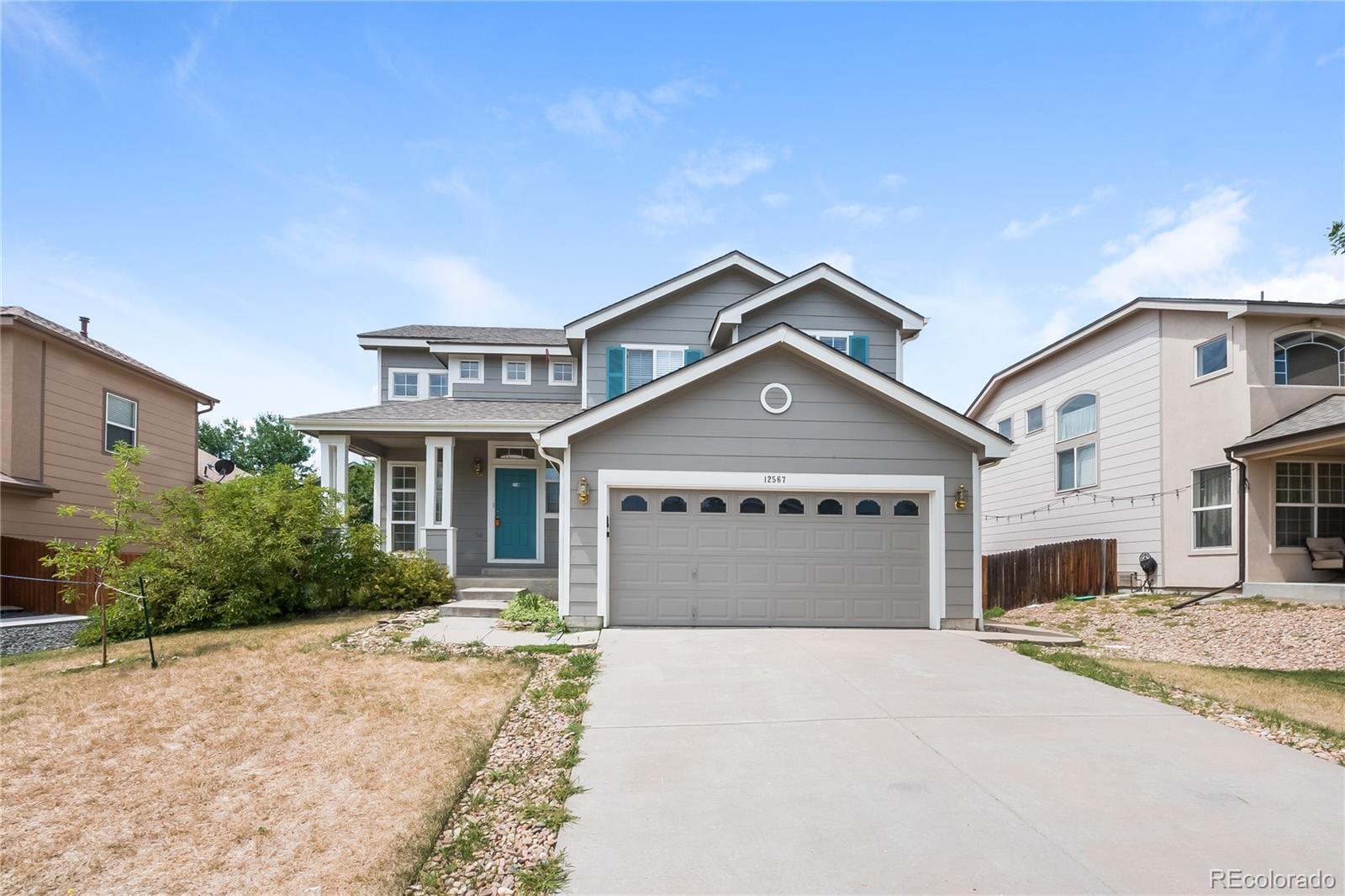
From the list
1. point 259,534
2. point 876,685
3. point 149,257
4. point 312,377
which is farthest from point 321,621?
point 312,377

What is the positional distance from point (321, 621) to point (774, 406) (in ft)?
26.4

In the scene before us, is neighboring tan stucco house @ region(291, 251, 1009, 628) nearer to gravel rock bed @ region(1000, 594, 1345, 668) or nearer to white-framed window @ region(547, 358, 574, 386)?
gravel rock bed @ region(1000, 594, 1345, 668)

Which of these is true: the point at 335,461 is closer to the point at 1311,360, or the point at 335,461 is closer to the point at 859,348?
the point at 859,348

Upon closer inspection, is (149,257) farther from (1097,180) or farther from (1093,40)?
(1097,180)

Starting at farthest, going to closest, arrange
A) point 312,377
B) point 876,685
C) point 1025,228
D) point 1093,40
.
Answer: point 312,377 → point 1025,228 → point 1093,40 → point 876,685

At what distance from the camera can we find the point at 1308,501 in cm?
1400

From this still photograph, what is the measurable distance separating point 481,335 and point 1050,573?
49.9 feet

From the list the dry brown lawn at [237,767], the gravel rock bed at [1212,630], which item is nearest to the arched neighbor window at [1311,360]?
the gravel rock bed at [1212,630]

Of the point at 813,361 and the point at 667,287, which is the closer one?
the point at 813,361

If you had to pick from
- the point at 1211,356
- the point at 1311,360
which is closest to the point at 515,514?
the point at 1211,356

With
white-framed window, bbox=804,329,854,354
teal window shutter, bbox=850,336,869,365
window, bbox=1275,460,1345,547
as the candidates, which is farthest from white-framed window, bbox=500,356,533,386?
window, bbox=1275,460,1345,547

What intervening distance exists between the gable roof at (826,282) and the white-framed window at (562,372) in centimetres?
405

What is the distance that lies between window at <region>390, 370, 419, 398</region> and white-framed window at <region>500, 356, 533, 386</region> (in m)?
2.40

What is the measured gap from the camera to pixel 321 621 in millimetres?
11461
